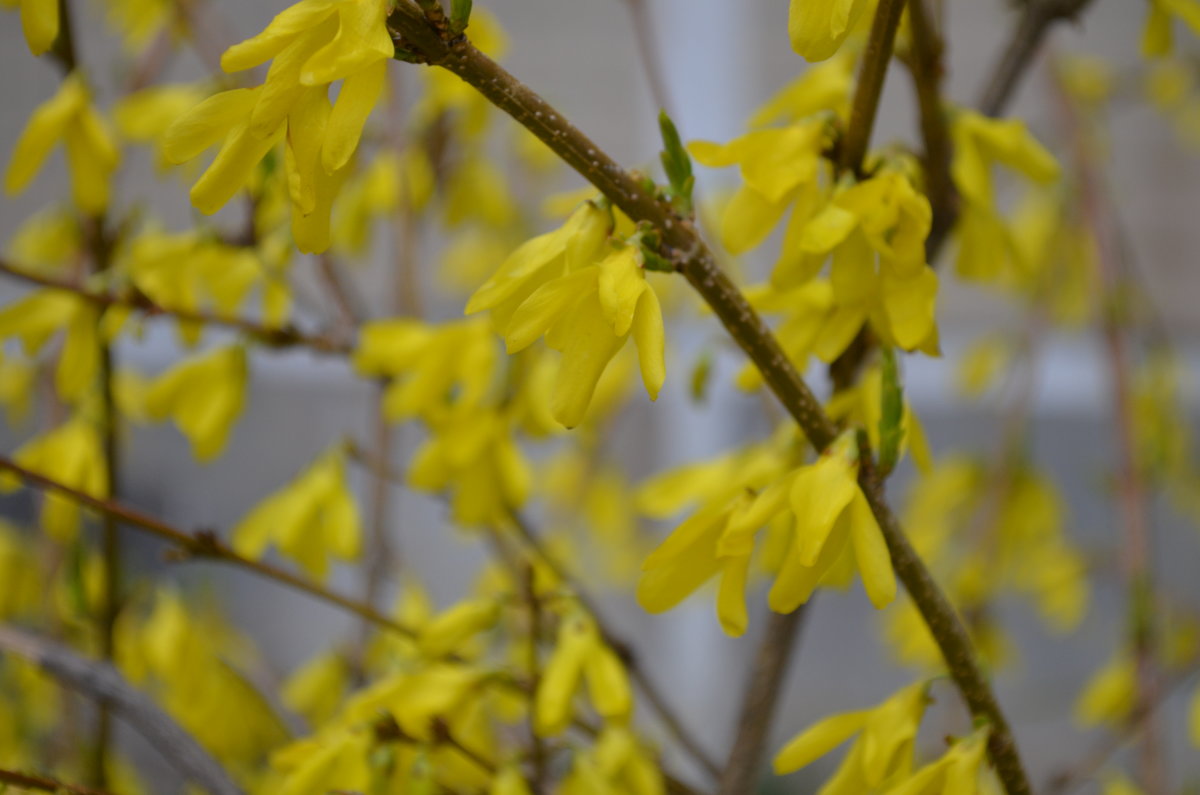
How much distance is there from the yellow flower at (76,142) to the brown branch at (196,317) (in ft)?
0.12

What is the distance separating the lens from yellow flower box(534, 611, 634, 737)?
0.41 meters

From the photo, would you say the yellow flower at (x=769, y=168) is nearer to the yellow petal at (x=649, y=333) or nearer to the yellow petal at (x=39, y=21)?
the yellow petal at (x=649, y=333)

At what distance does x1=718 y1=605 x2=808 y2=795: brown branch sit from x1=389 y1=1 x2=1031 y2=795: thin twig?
0.40ft

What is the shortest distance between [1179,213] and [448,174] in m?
1.48

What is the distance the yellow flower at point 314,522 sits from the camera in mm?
542

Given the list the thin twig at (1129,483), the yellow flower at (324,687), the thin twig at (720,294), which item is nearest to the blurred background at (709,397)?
the thin twig at (1129,483)

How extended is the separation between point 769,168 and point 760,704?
0.78ft

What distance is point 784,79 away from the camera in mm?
1650

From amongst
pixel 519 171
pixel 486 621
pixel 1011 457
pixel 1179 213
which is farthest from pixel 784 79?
pixel 486 621

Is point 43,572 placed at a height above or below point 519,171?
below

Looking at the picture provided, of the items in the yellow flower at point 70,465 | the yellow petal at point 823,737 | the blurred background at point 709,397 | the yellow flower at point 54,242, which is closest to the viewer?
the yellow petal at point 823,737

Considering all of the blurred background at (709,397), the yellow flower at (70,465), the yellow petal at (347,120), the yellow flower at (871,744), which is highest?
the blurred background at (709,397)

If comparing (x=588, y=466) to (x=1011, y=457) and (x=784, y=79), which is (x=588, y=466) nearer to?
(x=1011, y=457)

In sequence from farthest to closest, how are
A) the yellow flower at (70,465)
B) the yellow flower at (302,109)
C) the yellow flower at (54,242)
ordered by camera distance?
the yellow flower at (54,242)
the yellow flower at (70,465)
the yellow flower at (302,109)
